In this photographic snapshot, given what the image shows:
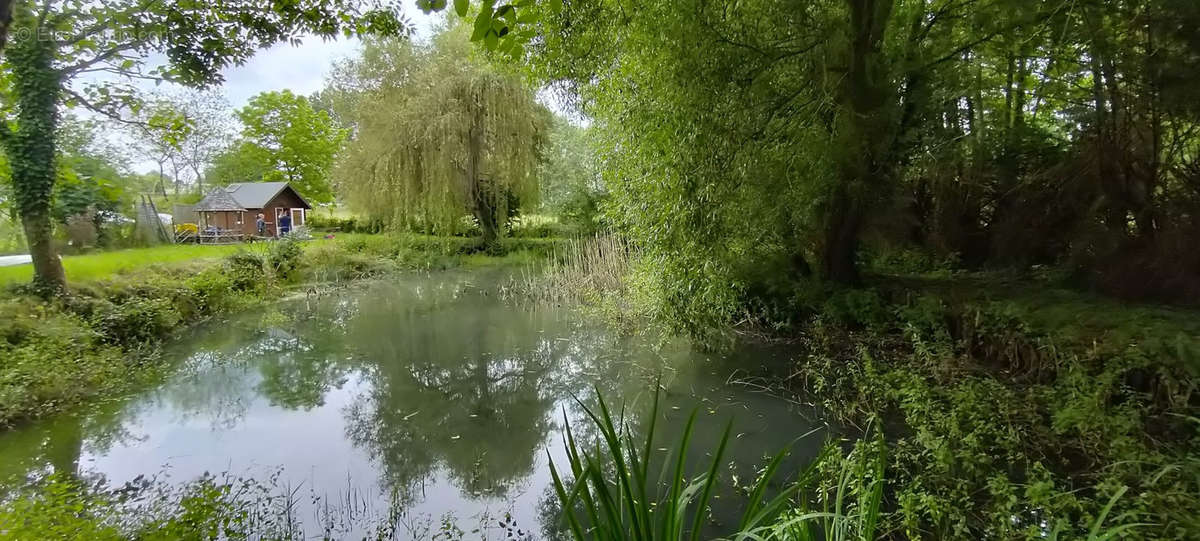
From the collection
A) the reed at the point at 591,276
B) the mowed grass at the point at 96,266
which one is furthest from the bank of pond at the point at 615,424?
the reed at the point at 591,276

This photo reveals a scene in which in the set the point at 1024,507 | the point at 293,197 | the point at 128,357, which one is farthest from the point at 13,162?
the point at 293,197

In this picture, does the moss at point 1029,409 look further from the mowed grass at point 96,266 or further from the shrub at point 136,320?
the mowed grass at point 96,266

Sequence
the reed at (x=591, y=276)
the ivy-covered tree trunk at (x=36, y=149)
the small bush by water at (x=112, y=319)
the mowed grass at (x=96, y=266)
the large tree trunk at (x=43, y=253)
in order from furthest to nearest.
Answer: the reed at (x=591, y=276), the mowed grass at (x=96, y=266), the large tree trunk at (x=43, y=253), the ivy-covered tree trunk at (x=36, y=149), the small bush by water at (x=112, y=319)

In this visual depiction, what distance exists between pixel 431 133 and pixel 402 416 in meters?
10.7

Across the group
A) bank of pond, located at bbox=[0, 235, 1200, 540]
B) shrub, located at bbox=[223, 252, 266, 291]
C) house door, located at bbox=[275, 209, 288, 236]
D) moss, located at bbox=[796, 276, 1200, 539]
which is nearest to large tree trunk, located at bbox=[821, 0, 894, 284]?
bank of pond, located at bbox=[0, 235, 1200, 540]

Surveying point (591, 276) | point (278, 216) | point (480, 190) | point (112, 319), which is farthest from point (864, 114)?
point (278, 216)

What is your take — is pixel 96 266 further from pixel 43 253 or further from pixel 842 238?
pixel 842 238

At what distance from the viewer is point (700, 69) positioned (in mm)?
4688

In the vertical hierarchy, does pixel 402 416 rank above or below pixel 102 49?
below

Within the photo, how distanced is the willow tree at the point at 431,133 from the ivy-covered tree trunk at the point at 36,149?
312 inches

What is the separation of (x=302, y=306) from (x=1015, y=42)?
10.6 m

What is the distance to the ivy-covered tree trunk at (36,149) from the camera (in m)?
6.18

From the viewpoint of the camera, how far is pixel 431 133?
14.2 meters

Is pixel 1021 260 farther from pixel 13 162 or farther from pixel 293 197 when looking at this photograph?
pixel 293 197
